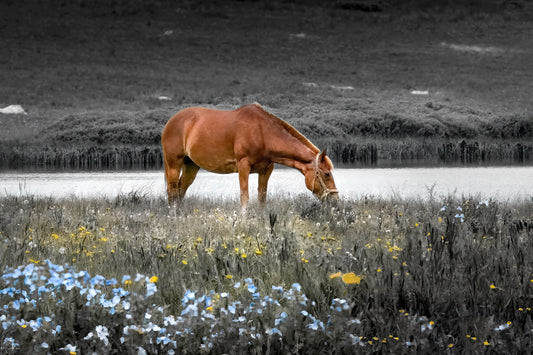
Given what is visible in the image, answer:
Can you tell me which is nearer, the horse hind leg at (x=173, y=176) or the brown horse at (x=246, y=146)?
the brown horse at (x=246, y=146)

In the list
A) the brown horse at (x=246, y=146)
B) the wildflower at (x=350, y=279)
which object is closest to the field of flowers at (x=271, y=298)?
the wildflower at (x=350, y=279)

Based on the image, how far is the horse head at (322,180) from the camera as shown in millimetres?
10055

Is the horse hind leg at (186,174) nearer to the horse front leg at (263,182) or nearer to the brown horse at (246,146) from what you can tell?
the brown horse at (246,146)

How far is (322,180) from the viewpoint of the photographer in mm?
10180

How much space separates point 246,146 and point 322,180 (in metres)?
1.56

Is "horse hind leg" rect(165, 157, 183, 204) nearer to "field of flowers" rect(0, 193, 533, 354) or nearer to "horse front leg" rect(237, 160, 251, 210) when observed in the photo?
"horse front leg" rect(237, 160, 251, 210)

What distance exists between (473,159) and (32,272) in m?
32.3

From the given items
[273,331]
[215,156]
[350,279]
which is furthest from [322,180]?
[273,331]

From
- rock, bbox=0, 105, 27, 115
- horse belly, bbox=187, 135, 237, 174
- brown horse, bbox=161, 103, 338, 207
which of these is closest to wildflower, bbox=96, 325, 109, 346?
brown horse, bbox=161, 103, 338, 207

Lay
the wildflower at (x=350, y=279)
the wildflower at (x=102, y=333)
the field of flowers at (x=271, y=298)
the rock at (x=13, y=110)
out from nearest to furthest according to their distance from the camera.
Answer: the wildflower at (x=102, y=333) → the field of flowers at (x=271, y=298) → the wildflower at (x=350, y=279) → the rock at (x=13, y=110)

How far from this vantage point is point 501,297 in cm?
486

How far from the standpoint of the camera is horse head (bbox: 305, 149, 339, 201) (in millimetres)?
10055

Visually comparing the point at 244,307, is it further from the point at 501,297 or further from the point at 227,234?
the point at 227,234

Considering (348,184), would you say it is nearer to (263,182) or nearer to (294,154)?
(263,182)
